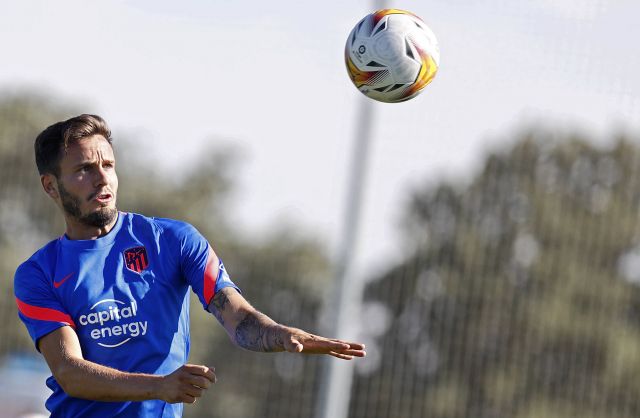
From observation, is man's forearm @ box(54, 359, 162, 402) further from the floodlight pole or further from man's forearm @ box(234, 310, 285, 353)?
the floodlight pole

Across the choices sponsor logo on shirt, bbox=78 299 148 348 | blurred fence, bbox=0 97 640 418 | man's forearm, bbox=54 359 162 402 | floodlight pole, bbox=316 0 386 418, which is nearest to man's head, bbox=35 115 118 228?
sponsor logo on shirt, bbox=78 299 148 348

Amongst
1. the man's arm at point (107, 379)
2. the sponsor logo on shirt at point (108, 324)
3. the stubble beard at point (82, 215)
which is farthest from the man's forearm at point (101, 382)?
the stubble beard at point (82, 215)

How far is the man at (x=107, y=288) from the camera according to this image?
4879mm

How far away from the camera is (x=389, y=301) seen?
1261 centimetres

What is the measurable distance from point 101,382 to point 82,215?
867mm

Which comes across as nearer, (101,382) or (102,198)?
(101,382)

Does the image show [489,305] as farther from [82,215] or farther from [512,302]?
[82,215]

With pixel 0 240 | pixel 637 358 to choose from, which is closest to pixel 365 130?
pixel 637 358

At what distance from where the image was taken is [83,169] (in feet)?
16.6

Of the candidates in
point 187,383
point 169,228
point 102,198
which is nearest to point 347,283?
point 169,228

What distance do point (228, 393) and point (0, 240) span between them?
3.63 metres

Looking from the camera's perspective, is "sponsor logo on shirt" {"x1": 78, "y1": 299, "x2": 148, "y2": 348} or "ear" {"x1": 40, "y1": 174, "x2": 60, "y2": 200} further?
"ear" {"x1": 40, "y1": 174, "x2": 60, "y2": 200}

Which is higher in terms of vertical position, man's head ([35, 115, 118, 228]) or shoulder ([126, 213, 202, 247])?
man's head ([35, 115, 118, 228])

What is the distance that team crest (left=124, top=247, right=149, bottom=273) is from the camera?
16.5 ft
